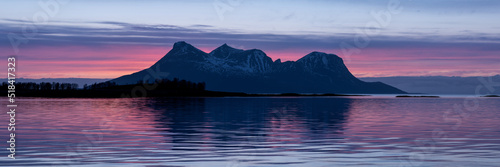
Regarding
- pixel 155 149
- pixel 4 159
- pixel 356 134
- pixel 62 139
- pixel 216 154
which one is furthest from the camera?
pixel 356 134

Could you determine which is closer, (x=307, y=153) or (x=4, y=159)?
(x=4, y=159)

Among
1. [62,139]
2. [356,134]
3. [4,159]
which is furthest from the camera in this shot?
[356,134]

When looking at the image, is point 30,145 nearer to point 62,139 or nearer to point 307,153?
point 62,139

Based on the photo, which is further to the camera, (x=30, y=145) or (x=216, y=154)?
(x=30, y=145)

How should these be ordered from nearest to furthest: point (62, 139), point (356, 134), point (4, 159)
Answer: point (4, 159)
point (62, 139)
point (356, 134)

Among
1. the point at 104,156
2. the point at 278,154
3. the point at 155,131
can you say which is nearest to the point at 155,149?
the point at 104,156

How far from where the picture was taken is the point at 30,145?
3806 cm

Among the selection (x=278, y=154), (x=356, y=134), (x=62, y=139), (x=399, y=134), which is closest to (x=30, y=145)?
(x=62, y=139)

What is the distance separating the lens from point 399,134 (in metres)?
49.1

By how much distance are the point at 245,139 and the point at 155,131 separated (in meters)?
10.9

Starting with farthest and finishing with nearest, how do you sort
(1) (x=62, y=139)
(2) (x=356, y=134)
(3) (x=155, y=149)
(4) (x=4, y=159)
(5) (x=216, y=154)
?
1. (2) (x=356, y=134)
2. (1) (x=62, y=139)
3. (3) (x=155, y=149)
4. (5) (x=216, y=154)
5. (4) (x=4, y=159)

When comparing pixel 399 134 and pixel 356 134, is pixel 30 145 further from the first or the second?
pixel 399 134

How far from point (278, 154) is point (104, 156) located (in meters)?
10.1

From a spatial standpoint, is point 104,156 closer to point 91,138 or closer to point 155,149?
point 155,149
